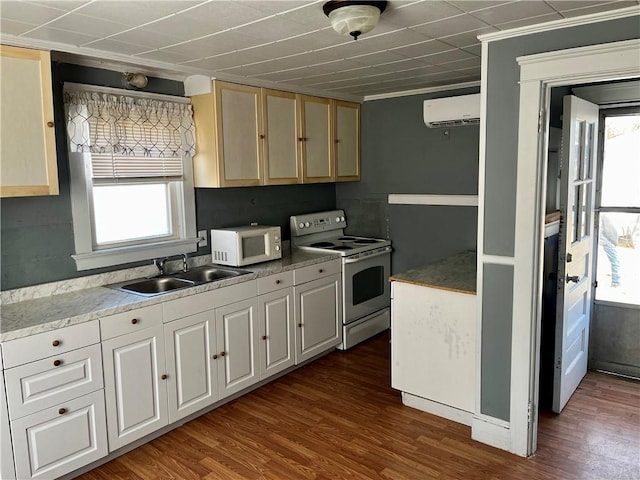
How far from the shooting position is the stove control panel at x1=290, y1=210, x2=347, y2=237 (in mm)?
4316

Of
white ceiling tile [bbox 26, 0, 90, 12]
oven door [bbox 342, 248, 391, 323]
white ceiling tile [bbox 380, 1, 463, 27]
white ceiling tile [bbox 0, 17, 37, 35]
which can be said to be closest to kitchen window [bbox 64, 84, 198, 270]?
white ceiling tile [bbox 0, 17, 37, 35]

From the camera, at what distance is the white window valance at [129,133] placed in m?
2.83

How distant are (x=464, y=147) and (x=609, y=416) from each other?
2.19m

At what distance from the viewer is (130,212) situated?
3246mm

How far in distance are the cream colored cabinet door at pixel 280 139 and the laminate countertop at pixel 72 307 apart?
0.97 metres

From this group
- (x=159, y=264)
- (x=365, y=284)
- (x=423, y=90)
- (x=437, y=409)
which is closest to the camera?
(x=437, y=409)

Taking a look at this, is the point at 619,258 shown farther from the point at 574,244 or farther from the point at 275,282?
the point at 275,282

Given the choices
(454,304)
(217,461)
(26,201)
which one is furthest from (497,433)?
(26,201)

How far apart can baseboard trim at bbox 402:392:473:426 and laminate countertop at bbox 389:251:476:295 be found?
2.48 ft

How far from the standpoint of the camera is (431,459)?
2594 mm

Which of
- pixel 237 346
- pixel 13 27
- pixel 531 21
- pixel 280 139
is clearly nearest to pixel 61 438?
pixel 237 346

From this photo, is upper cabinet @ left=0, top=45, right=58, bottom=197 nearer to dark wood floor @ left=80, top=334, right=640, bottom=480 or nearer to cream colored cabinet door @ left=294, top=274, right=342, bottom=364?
dark wood floor @ left=80, top=334, right=640, bottom=480

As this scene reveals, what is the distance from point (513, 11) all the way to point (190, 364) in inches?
99.2

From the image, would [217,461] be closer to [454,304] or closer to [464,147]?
[454,304]
